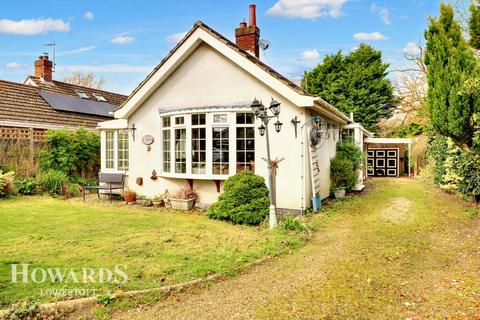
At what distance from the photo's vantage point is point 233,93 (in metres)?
10.4

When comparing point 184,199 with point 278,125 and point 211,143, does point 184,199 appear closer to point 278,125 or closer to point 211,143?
point 211,143

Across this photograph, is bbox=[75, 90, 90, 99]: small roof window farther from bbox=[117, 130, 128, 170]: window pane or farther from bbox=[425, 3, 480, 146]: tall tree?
bbox=[425, 3, 480, 146]: tall tree

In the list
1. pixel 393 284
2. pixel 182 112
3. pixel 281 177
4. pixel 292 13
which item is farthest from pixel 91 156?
pixel 393 284

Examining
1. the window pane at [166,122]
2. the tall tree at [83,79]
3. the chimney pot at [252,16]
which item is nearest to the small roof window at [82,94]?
the tall tree at [83,79]

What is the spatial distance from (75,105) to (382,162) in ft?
70.3

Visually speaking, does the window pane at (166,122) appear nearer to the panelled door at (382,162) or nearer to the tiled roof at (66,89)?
the tiled roof at (66,89)

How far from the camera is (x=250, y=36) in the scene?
12.6 m

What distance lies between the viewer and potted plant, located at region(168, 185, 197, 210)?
35.4 feet

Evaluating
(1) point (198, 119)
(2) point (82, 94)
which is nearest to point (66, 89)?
(2) point (82, 94)

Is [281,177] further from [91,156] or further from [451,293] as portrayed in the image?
[91,156]

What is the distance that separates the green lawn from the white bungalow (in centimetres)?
181

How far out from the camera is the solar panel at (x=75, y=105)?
20247 millimetres

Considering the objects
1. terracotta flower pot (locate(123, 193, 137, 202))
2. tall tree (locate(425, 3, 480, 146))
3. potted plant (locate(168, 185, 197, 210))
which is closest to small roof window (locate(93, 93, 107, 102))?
terracotta flower pot (locate(123, 193, 137, 202))

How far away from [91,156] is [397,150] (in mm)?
19652
